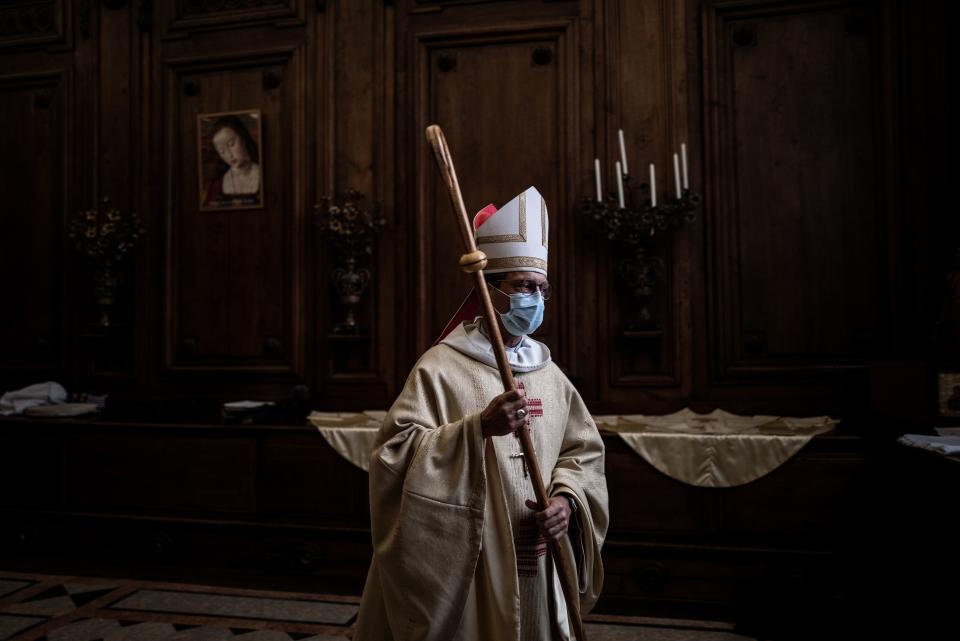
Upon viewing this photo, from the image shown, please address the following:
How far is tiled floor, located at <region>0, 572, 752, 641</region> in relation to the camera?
128 inches

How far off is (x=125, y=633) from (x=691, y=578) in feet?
8.51

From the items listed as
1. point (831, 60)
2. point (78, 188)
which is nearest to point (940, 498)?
point (831, 60)

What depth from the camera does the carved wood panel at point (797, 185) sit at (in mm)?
3980

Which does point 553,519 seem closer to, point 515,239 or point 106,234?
point 515,239

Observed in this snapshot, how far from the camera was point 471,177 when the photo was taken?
4391mm

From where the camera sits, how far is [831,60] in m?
4.04

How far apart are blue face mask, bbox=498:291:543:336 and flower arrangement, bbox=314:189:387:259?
246 centimetres

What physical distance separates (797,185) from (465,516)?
3.09 meters

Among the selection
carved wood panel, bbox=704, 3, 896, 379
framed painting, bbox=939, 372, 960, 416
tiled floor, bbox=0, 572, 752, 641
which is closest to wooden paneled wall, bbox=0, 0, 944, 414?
carved wood panel, bbox=704, 3, 896, 379

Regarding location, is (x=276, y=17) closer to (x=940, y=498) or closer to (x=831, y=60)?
(x=831, y=60)

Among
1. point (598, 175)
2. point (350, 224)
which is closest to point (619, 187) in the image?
point (598, 175)

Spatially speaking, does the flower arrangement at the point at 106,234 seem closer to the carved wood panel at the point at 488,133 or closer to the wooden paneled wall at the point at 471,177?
the wooden paneled wall at the point at 471,177

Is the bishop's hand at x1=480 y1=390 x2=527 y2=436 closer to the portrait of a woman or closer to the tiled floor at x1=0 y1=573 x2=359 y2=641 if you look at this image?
the tiled floor at x1=0 y1=573 x2=359 y2=641

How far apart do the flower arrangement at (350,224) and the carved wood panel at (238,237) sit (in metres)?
0.26
